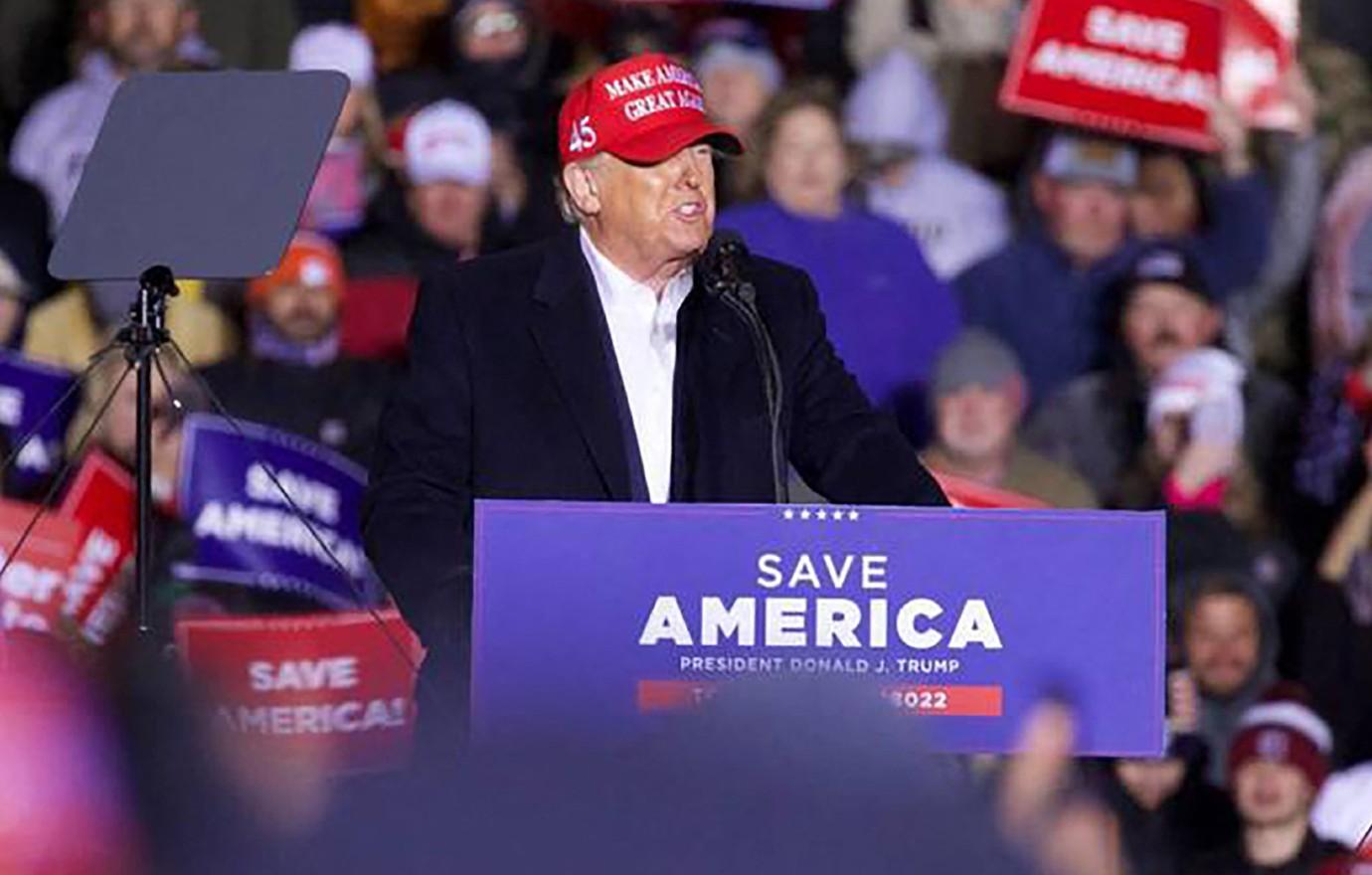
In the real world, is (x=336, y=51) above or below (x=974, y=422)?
above

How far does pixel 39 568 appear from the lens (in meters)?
8.20

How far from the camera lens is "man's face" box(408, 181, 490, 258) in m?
10.1

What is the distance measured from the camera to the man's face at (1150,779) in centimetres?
834

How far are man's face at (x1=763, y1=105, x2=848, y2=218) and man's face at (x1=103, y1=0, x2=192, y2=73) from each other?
174cm

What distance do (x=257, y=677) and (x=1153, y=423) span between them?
11.4 ft

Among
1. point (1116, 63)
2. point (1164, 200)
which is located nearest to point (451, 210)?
point (1116, 63)

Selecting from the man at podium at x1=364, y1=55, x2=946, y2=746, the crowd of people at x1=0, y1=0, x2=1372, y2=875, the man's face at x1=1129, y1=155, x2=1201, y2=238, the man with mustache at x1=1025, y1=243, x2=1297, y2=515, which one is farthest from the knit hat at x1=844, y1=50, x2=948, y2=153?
the man at podium at x1=364, y1=55, x2=946, y2=746

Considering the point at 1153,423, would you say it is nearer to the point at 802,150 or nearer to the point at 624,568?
the point at 802,150

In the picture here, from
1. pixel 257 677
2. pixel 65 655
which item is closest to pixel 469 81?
pixel 257 677

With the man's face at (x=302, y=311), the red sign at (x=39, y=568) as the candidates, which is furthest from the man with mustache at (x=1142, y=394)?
the red sign at (x=39, y=568)

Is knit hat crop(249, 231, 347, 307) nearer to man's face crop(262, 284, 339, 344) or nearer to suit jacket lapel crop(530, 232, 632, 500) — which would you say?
man's face crop(262, 284, 339, 344)

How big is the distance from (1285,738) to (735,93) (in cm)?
254

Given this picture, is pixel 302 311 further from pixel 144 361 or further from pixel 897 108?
pixel 144 361

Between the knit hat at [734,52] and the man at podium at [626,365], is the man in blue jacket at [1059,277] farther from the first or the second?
the man at podium at [626,365]
